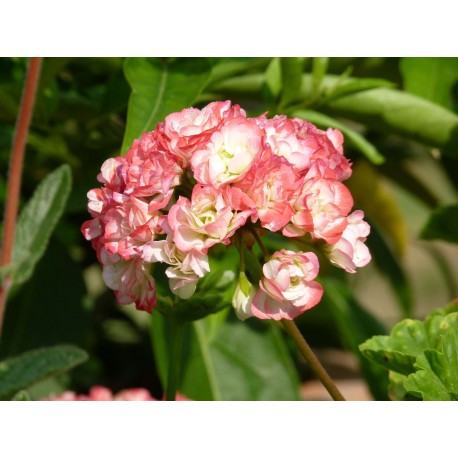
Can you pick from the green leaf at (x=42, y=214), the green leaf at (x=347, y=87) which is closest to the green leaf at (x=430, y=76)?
the green leaf at (x=347, y=87)

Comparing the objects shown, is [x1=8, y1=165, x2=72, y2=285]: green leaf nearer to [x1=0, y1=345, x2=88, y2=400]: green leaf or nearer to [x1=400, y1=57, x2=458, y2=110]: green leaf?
[x1=0, y1=345, x2=88, y2=400]: green leaf

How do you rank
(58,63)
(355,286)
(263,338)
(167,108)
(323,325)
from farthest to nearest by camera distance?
(355,286)
(323,325)
(263,338)
(58,63)
(167,108)

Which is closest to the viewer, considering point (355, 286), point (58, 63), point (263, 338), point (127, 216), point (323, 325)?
point (127, 216)

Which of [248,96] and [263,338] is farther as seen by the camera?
[263,338]

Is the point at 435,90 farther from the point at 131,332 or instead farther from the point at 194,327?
the point at 131,332

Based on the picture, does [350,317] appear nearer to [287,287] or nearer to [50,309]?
Result: [50,309]

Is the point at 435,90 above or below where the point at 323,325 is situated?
above

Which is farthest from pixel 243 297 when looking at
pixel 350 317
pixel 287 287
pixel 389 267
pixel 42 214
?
pixel 389 267

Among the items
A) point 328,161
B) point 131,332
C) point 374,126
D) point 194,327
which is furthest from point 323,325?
point 328,161
